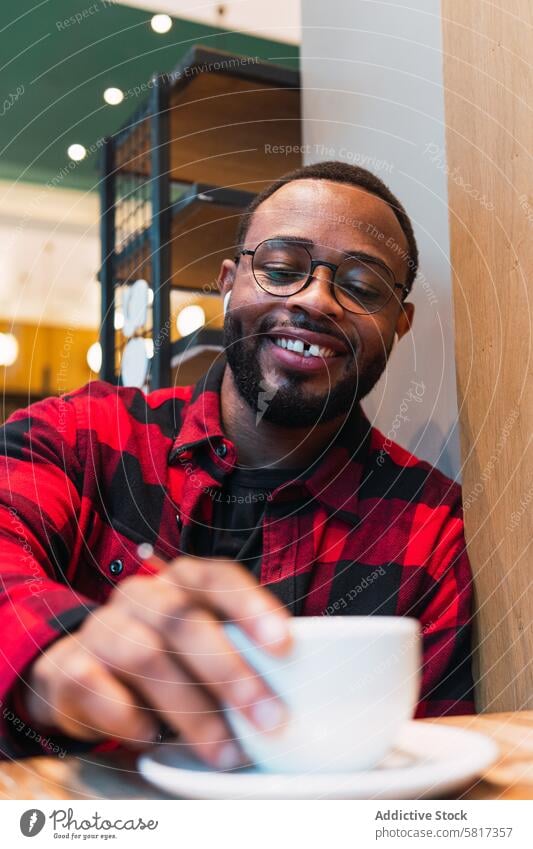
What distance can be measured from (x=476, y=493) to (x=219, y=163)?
0.42m

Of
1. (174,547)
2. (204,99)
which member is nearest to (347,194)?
(174,547)

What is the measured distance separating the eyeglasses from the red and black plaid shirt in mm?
62

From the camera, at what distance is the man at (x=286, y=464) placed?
0.37m

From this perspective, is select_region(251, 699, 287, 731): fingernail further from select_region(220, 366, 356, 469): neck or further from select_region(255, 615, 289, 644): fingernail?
select_region(220, 366, 356, 469): neck

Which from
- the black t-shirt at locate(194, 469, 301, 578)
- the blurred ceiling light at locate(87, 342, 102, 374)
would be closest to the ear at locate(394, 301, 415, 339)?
the black t-shirt at locate(194, 469, 301, 578)

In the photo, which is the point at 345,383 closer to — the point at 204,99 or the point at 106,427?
the point at 106,427

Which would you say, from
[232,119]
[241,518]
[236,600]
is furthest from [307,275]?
[232,119]

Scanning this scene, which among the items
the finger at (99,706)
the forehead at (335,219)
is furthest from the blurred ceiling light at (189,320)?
the finger at (99,706)

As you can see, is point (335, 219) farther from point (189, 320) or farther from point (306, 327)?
point (189, 320)

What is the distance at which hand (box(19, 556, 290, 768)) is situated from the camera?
0.19 meters

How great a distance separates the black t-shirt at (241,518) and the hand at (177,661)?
17cm

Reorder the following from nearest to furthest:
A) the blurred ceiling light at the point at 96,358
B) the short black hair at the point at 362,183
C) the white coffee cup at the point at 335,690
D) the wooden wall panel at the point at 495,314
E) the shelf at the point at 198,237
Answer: the white coffee cup at the point at 335,690
the wooden wall panel at the point at 495,314
the short black hair at the point at 362,183
the shelf at the point at 198,237
the blurred ceiling light at the point at 96,358

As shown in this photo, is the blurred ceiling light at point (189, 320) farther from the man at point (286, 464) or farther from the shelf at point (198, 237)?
the man at point (286, 464)

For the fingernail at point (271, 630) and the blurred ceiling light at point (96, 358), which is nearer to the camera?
the fingernail at point (271, 630)
